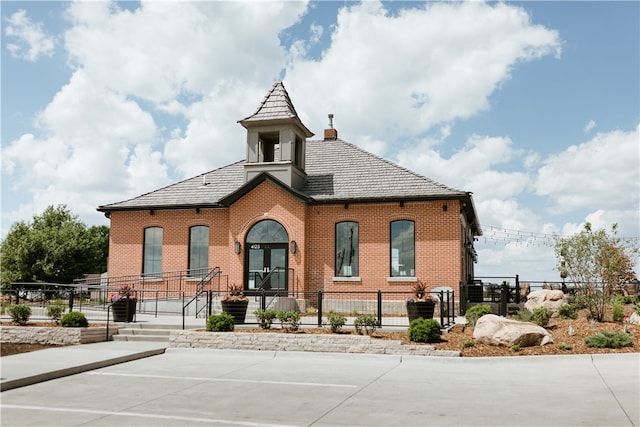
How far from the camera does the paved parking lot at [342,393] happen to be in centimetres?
746

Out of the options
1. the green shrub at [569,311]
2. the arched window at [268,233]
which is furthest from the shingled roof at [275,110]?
the green shrub at [569,311]

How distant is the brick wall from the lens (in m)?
22.5

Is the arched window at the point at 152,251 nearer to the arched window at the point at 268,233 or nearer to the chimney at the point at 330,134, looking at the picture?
the arched window at the point at 268,233

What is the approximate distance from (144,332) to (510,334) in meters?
9.78

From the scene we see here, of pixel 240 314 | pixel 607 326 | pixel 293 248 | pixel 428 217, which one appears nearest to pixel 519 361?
pixel 607 326

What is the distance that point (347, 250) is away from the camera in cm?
2367

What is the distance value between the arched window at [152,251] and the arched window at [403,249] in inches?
411

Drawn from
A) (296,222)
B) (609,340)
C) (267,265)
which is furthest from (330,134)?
(609,340)

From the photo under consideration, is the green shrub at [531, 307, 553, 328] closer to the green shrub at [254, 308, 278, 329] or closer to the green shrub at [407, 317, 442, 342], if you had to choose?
the green shrub at [407, 317, 442, 342]

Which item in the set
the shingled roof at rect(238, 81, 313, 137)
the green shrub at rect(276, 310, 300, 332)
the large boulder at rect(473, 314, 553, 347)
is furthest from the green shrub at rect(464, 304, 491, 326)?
the shingled roof at rect(238, 81, 313, 137)

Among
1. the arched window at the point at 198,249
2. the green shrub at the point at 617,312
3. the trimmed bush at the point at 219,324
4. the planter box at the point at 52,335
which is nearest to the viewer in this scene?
the trimmed bush at the point at 219,324

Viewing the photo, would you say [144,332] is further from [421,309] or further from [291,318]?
[421,309]

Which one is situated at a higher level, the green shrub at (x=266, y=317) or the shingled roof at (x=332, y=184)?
the shingled roof at (x=332, y=184)

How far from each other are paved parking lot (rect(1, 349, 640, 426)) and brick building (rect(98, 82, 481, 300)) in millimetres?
10227
